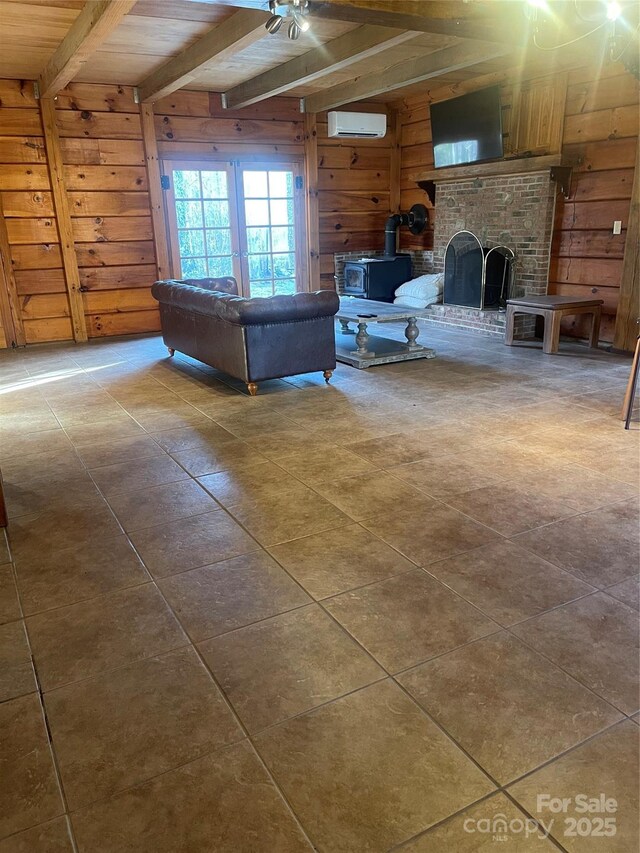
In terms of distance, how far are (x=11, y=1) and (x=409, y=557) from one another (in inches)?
171

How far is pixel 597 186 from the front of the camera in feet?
18.3

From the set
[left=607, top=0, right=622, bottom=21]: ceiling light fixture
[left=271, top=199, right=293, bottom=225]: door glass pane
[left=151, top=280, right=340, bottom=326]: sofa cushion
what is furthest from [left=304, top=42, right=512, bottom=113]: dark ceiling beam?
[left=151, top=280, right=340, bottom=326]: sofa cushion

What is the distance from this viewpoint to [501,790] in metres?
1.30

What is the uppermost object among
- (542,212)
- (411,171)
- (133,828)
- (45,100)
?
(45,100)

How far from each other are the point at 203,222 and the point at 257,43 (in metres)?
2.39

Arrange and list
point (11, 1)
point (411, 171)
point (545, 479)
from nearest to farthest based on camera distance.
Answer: point (545, 479), point (11, 1), point (411, 171)

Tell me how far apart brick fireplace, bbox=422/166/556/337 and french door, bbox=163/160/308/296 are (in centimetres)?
195

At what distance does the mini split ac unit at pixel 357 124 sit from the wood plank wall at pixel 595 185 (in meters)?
1.78

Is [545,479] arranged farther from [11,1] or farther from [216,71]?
[216,71]

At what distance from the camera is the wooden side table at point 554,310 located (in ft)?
17.6

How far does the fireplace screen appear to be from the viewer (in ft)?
21.0

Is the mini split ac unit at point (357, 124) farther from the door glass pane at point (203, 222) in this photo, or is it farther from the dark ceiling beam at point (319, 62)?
the door glass pane at point (203, 222)

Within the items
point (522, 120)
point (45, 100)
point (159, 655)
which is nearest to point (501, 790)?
point (159, 655)

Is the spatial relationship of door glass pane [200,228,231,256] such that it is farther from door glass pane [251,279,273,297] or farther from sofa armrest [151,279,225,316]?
sofa armrest [151,279,225,316]
